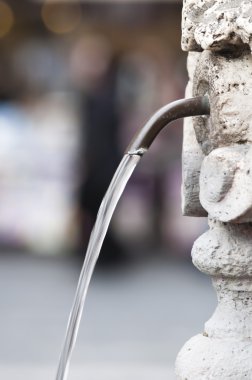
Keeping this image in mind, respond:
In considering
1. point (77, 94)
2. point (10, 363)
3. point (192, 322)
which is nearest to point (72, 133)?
point (77, 94)

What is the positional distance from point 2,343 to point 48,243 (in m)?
2.88

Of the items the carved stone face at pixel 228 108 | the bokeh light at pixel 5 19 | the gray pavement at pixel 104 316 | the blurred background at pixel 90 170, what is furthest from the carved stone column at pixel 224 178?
the bokeh light at pixel 5 19

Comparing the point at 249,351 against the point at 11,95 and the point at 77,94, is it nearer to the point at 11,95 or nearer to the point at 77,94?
the point at 77,94

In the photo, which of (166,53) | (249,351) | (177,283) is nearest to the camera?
(249,351)

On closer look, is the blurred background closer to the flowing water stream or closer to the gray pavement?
the gray pavement

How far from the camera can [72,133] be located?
8.10 m

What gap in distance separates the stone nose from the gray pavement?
2715 mm

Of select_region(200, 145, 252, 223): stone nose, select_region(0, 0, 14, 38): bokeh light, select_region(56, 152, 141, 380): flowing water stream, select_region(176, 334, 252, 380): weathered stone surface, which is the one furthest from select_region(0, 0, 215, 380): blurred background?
select_region(200, 145, 252, 223): stone nose

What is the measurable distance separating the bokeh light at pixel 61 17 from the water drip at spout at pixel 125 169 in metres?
7.22

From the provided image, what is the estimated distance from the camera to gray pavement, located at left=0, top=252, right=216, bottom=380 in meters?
4.84

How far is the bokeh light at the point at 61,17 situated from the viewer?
9.18m

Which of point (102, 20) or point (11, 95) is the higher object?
point (102, 20)

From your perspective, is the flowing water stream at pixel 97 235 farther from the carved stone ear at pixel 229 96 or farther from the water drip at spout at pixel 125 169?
the carved stone ear at pixel 229 96

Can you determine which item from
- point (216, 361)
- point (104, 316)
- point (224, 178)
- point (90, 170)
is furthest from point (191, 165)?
point (90, 170)
